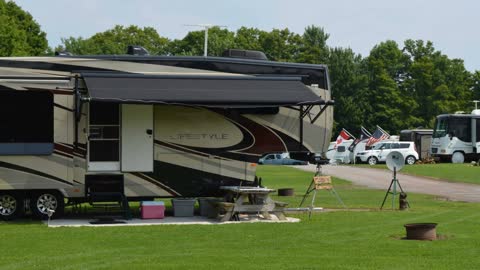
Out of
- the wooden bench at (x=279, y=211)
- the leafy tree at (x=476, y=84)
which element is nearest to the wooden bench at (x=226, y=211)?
the wooden bench at (x=279, y=211)

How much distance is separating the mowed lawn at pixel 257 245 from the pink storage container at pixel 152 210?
1543mm

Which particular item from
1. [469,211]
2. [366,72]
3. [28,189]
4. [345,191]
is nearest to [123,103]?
[28,189]

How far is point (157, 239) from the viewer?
12523mm

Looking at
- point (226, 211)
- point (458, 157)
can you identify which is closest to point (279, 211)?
point (226, 211)

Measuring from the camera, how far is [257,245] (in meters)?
11.8

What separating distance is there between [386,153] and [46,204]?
123ft

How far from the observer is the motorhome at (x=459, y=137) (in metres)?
49.3

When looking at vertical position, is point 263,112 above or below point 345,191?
above

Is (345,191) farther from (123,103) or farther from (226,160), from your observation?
(123,103)

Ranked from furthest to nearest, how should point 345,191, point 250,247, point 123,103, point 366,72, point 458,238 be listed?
point 366,72 → point 345,191 → point 123,103 → point 458,238 → point 250,247

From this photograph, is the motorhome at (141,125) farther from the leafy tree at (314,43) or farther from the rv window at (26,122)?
the leafy tree at (314,43)

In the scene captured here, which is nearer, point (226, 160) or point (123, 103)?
point (123, 103)

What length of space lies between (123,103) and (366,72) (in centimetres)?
7462

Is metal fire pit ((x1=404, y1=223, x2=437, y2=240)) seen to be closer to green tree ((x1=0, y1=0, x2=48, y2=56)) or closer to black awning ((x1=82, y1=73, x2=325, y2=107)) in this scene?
black awning ((x1=82, y1=73, x2=325, y2=107))
